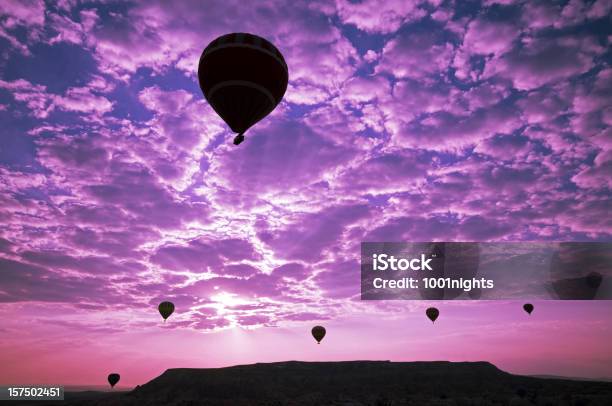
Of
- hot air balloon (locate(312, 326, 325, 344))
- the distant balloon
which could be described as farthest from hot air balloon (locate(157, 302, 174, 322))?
the distant balloon

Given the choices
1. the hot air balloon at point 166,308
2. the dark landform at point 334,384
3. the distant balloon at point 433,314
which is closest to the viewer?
the hot air balloon at point 166,308

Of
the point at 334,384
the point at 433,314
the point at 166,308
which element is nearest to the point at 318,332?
the point at 433,314

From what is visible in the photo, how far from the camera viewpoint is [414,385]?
332 feet

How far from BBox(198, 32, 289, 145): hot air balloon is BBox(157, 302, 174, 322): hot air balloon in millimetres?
53081

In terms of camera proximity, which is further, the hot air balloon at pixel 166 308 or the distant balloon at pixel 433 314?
the distant balloon at pixel 433 314

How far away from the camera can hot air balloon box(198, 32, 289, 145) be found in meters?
26.1

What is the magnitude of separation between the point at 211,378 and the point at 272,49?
107 meters

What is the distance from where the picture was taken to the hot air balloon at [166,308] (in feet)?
232

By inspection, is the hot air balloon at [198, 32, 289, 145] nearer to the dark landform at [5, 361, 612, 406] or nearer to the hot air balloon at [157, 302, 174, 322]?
the hot air balloon at [157, 302, 174, 322]

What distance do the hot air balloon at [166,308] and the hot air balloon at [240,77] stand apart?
53081 mm

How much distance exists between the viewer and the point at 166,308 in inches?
2815

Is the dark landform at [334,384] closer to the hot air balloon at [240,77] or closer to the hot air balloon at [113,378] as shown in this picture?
the hot air balloon at [113,378]

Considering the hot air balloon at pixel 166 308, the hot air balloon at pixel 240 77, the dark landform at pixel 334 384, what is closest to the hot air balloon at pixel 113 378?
the dark landform at pixel 334 384

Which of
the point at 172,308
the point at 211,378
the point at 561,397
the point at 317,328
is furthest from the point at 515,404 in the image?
the point at 211,378
